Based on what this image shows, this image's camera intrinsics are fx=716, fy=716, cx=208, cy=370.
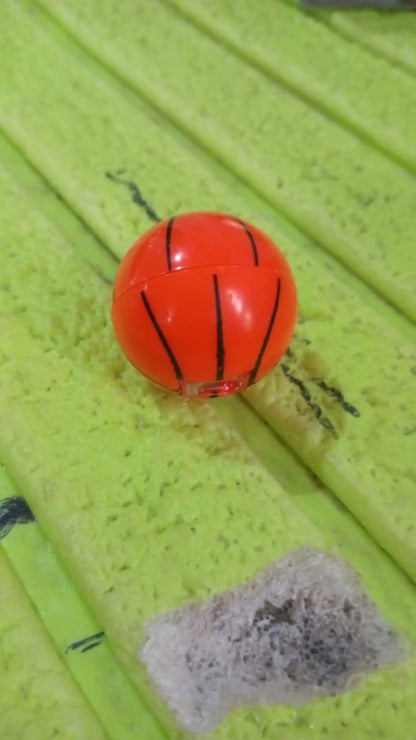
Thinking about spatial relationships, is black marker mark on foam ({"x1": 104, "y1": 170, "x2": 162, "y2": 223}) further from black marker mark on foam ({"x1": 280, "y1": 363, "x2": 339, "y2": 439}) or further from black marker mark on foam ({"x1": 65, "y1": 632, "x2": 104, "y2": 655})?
black marker mark on foam ({"x1": 65, "y1": 632, "x2": 104, "y2": 655})

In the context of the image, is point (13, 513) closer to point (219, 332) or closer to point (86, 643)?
point (86, 643)

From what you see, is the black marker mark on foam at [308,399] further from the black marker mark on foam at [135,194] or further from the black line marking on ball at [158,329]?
the black marker mark on foam at [135,194]

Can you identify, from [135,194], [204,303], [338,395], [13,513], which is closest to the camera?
[204,303]

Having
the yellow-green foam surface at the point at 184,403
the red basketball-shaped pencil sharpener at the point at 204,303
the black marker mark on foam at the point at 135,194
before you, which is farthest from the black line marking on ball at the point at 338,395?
the black marker mark on foam at the point at 135,194

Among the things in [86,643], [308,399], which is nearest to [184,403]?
[308,399]

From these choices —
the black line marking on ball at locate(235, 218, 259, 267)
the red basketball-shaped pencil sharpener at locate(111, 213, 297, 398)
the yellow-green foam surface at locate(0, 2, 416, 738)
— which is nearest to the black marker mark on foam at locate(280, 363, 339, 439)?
the yellow-green foam surface at locate(0, 2, 416, 738)

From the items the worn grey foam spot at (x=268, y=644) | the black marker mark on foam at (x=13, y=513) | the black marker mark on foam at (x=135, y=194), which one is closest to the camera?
the worn grey foam spot at (x=268, y=644)
